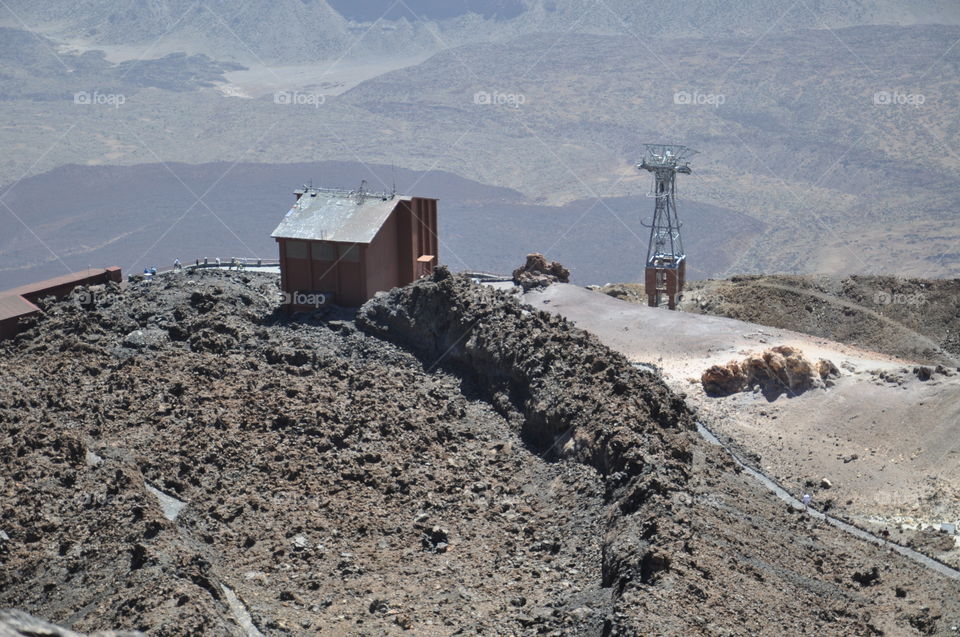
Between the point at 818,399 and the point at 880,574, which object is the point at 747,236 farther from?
the point at 880,574

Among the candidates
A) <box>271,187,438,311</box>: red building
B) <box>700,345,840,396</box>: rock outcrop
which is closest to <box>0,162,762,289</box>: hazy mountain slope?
<box>700,345,840,396</box>: rock outcrop

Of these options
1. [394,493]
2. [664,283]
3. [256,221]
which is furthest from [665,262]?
[256,221]

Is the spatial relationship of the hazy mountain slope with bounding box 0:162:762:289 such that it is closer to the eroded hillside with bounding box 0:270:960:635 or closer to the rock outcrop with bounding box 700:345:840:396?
the rock outcrop with bounding box 700:345:840:396

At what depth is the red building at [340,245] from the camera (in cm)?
3678

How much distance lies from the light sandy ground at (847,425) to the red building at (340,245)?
11.0m

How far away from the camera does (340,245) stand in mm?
36781

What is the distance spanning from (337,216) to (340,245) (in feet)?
4.24

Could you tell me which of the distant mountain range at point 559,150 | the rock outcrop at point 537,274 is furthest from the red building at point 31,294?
the distant mountain range at point 559,150

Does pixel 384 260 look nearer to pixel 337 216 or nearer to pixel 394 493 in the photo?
pixel 337 216

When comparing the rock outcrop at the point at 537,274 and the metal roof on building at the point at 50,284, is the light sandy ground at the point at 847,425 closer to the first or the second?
the rock outcrop at the point at 537,274

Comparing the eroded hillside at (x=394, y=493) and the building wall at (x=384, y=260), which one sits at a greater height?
the building wall at (x=384, y=260)

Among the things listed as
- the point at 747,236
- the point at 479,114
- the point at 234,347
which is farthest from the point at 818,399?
the point at 479,114

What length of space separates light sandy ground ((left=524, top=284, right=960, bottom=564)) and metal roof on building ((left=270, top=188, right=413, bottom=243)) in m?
11.7

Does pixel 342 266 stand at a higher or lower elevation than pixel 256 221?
higher
